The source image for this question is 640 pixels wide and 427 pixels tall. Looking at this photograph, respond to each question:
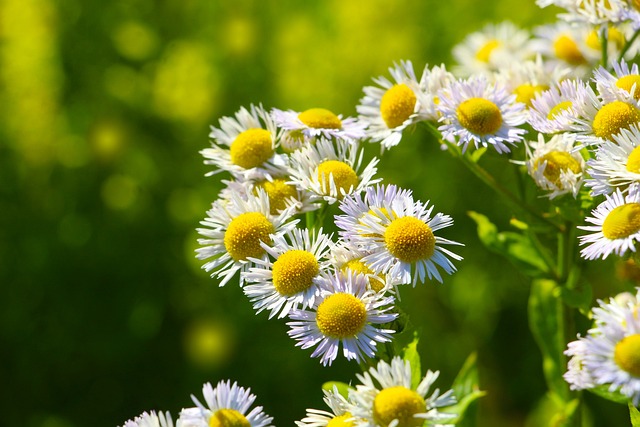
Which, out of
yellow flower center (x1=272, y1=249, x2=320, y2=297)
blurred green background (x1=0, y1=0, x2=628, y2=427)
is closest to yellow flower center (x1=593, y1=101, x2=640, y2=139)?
yellow flower center (x1=272, y1=249, x2=320, y2=297)

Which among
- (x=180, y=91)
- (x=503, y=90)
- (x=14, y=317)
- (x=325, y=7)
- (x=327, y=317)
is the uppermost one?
(x=325, y=7)

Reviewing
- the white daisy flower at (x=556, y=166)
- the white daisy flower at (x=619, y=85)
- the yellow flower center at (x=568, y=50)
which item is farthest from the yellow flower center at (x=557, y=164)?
the yellow flower center at (x=568, y=50)

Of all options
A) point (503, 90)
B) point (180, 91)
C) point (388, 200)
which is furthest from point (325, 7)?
point (388, 200)

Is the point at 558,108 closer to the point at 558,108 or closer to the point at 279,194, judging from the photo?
the point at 558,108

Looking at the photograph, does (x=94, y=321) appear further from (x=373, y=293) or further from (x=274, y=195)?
(x=373, y=293)

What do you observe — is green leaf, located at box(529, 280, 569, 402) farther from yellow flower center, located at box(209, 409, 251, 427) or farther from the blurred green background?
the blurred green background

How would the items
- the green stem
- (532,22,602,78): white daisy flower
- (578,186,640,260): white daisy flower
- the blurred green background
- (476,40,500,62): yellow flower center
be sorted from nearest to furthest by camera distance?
1. (578,186,640,260): white daisy flower
2. the green stem
3. (532,22,602,78): white daisy flower
4. (476,40,500,62): yellow flower center
5. the blurred green background
